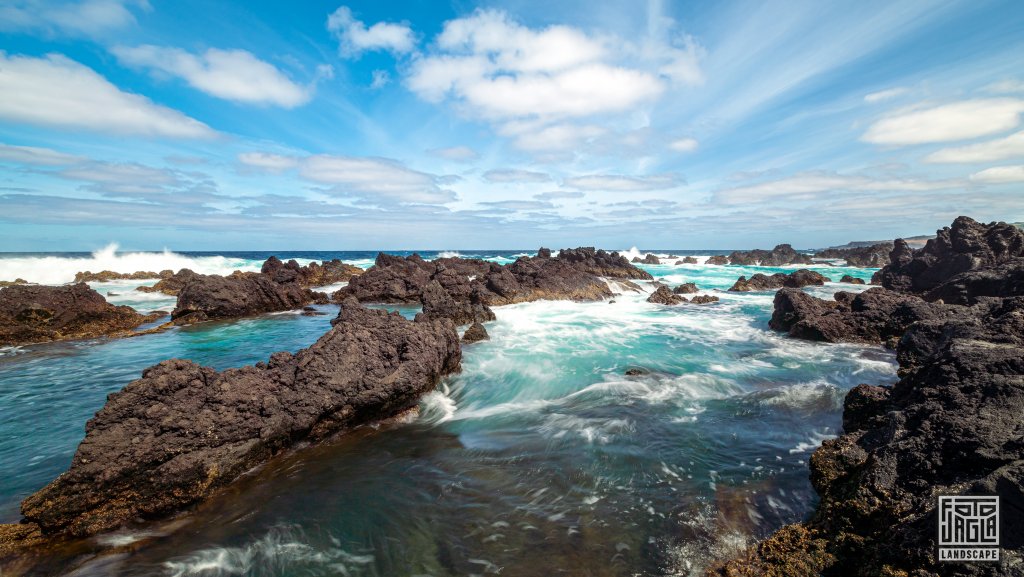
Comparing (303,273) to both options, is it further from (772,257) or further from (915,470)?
(772,257)

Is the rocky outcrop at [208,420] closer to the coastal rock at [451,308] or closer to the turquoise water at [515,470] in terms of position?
the turquoise water at [515,470]

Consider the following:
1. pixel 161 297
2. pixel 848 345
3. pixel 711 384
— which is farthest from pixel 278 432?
pixel 161 297

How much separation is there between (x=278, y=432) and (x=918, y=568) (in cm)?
761

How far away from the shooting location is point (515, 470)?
6191 millimetres

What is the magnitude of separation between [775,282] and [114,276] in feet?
197

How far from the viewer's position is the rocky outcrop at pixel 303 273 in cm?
3011

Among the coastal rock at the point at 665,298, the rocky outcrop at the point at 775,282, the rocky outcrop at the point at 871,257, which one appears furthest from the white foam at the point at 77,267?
the rocky outcrop at the point at 871,257

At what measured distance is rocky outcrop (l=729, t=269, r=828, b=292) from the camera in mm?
31025

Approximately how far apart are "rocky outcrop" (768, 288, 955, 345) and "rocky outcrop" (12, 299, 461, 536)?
45.3 feet

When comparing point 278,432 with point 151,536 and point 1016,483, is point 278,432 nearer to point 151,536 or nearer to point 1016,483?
point 151,536

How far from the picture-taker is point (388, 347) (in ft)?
28.4

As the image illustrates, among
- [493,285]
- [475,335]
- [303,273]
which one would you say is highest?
[303,273]

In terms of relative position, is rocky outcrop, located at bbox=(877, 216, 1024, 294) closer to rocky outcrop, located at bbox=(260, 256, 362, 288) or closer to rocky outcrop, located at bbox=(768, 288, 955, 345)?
rocky outcrop, located at bbox=(768, 288, 955, 345)

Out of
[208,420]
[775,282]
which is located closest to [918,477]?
[208,420]
